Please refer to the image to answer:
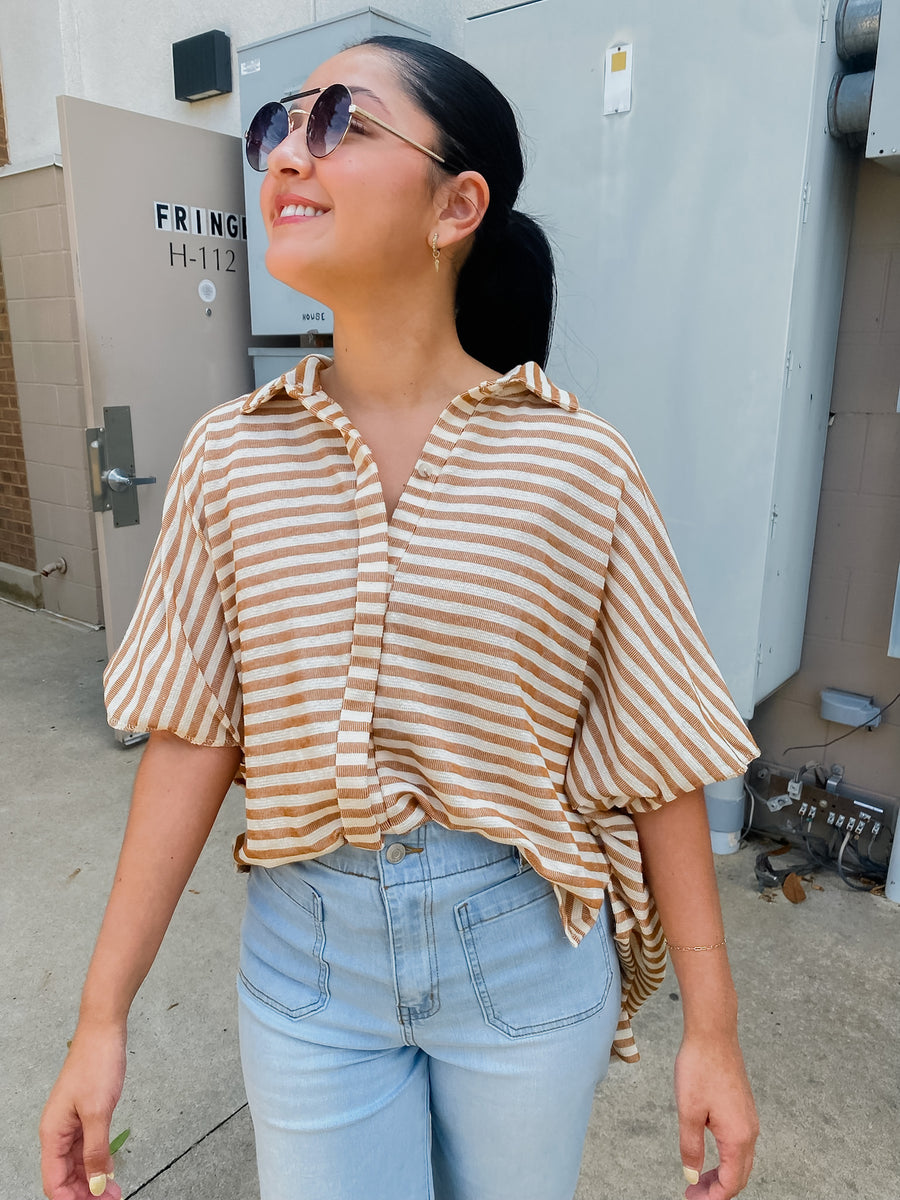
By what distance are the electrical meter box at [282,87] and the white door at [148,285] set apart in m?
0.16

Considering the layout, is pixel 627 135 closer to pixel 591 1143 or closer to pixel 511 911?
pixel 511 911

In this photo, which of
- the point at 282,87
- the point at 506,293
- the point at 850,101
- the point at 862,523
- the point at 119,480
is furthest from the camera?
the point at 119,480

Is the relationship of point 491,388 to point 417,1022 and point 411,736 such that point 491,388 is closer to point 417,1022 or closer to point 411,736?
point 411,736

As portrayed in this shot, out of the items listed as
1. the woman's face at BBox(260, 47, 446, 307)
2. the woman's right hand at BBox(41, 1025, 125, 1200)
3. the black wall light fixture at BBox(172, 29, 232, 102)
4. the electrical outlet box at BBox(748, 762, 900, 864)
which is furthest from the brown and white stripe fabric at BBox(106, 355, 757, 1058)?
the black wall light fixture at BBox(172, 29, 232, 102)

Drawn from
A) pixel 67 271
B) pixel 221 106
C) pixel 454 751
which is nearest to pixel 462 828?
pixel 454 751

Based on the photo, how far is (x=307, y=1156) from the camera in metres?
0.85

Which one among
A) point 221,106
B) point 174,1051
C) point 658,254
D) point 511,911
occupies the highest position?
point 221,106

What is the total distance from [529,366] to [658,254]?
1.61m

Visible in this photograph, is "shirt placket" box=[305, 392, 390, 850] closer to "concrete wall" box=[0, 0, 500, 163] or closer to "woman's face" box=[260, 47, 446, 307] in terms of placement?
"woman's face" box=[260, 47, 446, 307]

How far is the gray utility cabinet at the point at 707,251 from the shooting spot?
2.08 meters

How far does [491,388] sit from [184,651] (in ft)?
1.31

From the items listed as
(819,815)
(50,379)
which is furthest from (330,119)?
(50,379)

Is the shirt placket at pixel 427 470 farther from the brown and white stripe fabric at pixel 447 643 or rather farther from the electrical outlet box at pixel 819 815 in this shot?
the electrical outlet box at pixel 819 815

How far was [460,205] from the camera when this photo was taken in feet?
3.02
